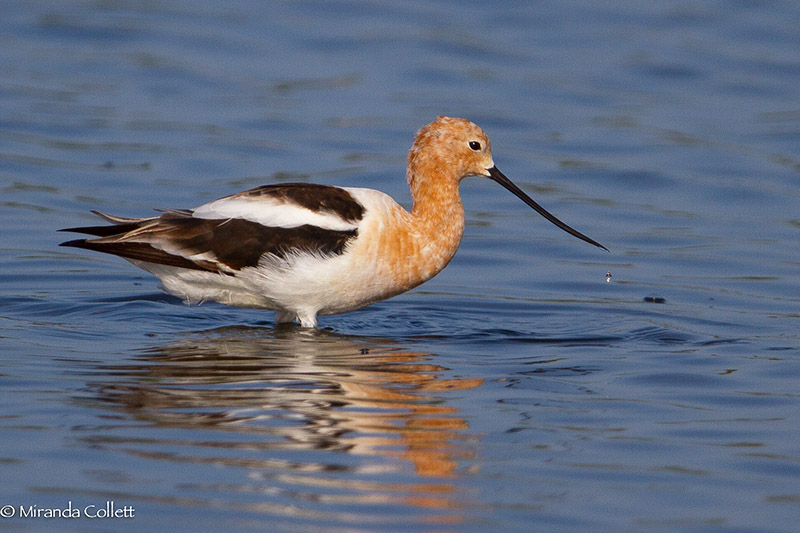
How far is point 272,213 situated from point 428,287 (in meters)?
2.02

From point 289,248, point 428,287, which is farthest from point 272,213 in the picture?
point 428,287

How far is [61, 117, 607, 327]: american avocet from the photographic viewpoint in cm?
797

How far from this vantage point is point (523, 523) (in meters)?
5.16

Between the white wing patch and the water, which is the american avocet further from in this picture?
the water

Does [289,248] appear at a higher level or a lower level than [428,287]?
higher

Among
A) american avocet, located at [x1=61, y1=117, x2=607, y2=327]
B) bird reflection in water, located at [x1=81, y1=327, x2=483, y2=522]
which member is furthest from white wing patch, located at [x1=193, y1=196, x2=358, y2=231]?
bird reflection in water, located at [x1=81, y1=327, x2=483, y2=522]

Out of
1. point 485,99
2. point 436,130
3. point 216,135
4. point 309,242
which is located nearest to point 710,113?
point 485,99

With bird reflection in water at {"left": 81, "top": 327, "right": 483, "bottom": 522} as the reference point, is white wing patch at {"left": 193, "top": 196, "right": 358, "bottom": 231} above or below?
above

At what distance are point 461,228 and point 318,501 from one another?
360 cm

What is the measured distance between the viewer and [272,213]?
811cm

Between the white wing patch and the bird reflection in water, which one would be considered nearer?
the bird reflection in water

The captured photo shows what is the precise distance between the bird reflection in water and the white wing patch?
73 centimetres

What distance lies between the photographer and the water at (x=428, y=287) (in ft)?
18.2

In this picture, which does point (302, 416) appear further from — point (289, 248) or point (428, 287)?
point (428, 287)
